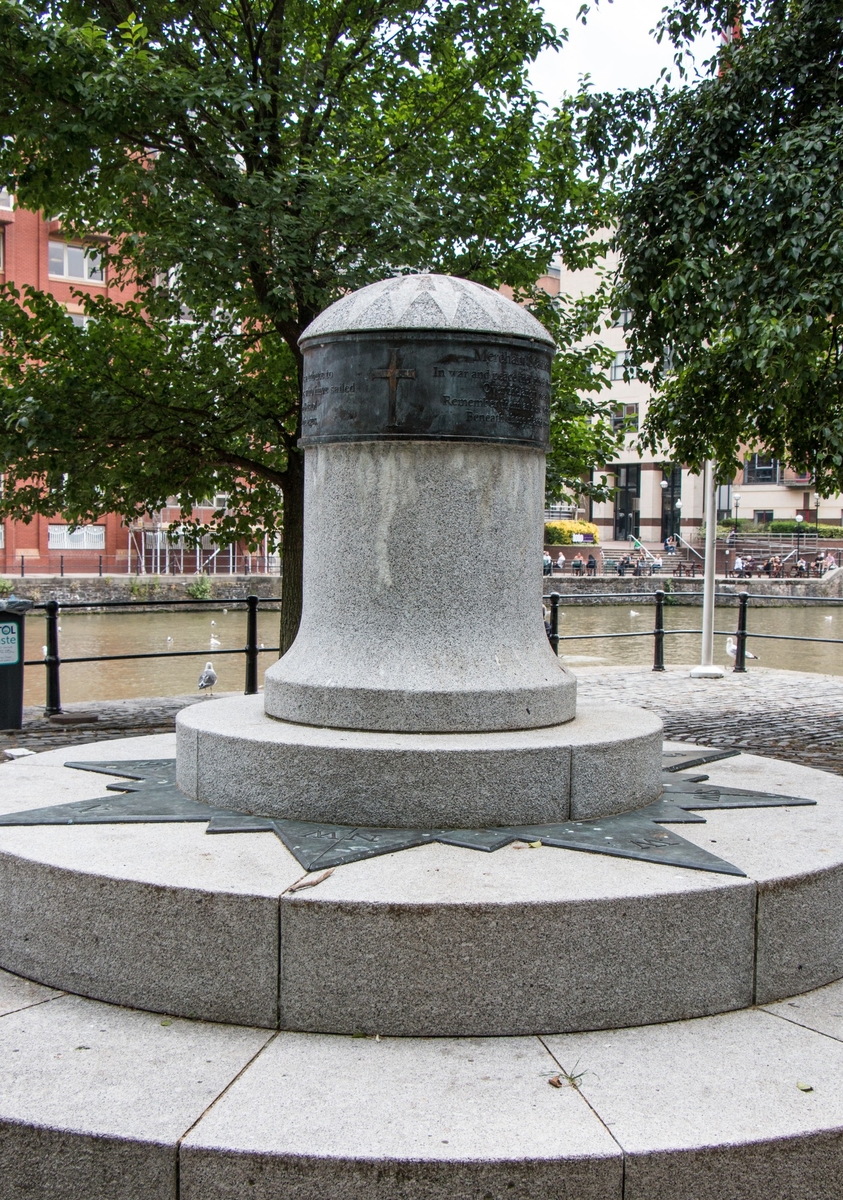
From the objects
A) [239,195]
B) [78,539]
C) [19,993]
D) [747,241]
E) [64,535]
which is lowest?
[19,993]

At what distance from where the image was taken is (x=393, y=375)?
505 centimetres

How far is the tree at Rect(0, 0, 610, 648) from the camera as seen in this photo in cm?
920

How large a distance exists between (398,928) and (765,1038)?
1212mm

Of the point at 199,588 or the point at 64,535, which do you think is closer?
the point at 199,588

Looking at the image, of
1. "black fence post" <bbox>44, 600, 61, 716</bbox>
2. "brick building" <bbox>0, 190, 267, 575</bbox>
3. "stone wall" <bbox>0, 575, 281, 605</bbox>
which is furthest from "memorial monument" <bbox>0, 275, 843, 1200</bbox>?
"brick building" <bbox>0, 190, 267, 575</bbox>

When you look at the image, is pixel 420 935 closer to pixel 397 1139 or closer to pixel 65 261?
pixel 397 1139

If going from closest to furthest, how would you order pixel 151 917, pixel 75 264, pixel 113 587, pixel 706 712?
pixel 151 917 → pixel 706 712 → pixel 113 587 → pixel 75 264

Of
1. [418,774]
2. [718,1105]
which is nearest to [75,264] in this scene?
[418,774]

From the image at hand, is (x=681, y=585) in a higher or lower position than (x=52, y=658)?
lower


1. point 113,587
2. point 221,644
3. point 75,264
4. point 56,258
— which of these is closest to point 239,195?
point 221,644

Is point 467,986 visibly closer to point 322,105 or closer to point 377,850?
point 377,850

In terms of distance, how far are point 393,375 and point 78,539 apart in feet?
150

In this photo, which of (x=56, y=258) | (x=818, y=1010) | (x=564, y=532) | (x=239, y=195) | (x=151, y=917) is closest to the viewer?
(x=151, y=917)

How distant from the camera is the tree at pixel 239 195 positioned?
30.2 feet
